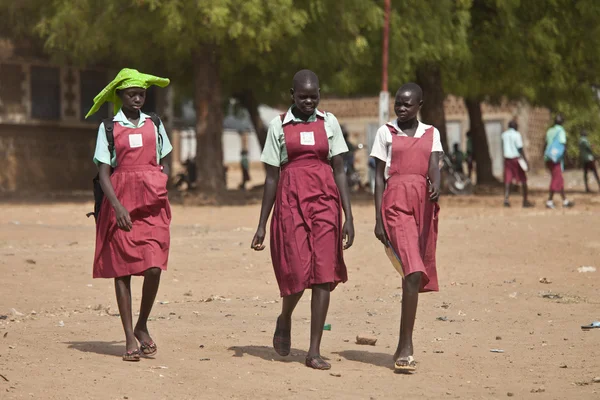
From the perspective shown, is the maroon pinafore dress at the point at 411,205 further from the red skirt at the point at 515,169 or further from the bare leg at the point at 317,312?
the red skirt at the point at 515,169

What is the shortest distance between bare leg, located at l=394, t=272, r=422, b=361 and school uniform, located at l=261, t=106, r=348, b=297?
44 cm

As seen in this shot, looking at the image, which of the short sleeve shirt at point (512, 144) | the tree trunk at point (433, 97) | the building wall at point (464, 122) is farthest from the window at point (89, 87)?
the building wall at point (464, 122)

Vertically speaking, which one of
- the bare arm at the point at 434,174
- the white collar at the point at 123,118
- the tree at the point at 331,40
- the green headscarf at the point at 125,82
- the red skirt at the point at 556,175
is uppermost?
the tree at the point at 331,40

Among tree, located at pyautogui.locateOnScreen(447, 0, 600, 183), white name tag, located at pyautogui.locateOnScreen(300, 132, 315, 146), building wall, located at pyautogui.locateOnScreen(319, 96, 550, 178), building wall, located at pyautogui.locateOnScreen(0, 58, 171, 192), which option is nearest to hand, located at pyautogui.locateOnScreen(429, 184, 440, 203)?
white name tag, located at pyautogui.locateOnScreen(300, 132, 315, 146)

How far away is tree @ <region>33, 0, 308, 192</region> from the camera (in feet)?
69.4

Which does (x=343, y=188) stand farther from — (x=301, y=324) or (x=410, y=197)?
(x=301, y=324)

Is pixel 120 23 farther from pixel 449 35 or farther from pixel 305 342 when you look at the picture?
pixel 305 342

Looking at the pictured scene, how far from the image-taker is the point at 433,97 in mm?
26891

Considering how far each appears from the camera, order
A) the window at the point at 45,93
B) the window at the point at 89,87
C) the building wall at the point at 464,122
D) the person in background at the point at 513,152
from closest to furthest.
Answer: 1. the person in background at the point at 513,152
2. the window at the point at 45,93
3. the window at the point at 89,87
4. the building wall at the point at 464,122

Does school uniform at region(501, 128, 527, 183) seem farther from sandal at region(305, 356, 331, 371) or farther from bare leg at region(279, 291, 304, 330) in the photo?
sandal at region(305, 356, 331, 371)

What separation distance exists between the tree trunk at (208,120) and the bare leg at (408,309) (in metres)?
17.3

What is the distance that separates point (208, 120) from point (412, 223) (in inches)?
687

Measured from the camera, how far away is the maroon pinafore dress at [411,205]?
7145 mm

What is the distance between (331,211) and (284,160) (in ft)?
1.40
